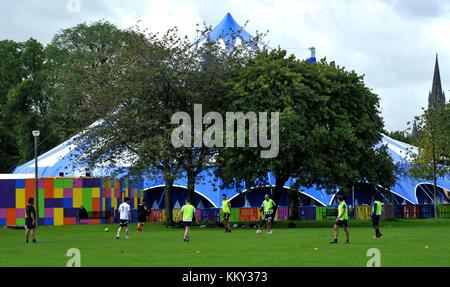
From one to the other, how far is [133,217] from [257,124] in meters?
18.5

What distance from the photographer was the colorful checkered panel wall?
46.1 metres

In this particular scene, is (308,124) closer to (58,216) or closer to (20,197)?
(58,216)

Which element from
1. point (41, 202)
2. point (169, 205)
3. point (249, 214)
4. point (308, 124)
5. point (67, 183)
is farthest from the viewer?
point (249, 214)

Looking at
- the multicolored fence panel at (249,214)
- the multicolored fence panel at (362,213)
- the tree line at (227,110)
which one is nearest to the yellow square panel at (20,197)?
the tree line at (227,110)

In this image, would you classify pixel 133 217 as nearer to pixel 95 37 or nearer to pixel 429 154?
pixel 429 154

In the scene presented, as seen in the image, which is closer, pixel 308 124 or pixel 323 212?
pixel 308 124

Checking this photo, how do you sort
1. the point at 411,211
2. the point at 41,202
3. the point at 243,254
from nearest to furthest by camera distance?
1. the point at 243,254
2. the point at 41,202
3. the point at 411,211

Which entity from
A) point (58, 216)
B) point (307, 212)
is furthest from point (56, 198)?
point (307, 212)

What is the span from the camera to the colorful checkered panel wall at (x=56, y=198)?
151ft

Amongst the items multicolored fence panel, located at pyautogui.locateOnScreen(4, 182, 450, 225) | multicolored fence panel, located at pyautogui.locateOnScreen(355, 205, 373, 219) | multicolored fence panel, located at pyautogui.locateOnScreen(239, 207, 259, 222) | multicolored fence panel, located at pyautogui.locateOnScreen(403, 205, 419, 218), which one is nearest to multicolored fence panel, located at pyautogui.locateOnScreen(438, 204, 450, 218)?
multicolored fence panel, located at pyautogui.locateOnScreen(403, 205, 419, 218)

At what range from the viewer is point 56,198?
46.9 metres

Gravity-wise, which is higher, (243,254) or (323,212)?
(323,212)

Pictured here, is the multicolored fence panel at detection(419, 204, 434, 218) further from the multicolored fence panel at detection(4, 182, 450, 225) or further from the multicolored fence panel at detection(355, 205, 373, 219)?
the multicolored fence panel at detection(355, 205, 373, 219)

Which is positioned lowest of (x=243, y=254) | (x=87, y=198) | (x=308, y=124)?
(x=243, y=254)
